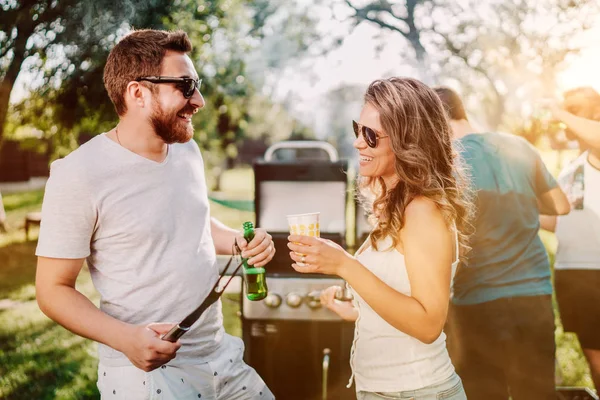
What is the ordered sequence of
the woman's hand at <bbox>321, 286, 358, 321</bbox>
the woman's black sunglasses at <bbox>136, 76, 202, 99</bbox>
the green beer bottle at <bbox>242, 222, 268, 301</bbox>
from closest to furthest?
the woman's black sunglasses at <bbox>136, 76, 202, 99</bbox>, the woman's hand at <bbox>321, 286, 358, 321</bbox>, the green beer bottle at <bbox>242, 222, 268, 301</bbox>

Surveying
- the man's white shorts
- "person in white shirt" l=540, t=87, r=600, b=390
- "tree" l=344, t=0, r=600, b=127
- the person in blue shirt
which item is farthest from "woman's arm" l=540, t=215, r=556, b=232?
the man's white shorts

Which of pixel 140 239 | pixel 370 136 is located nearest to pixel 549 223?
pixel 370 136

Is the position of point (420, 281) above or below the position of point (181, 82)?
below

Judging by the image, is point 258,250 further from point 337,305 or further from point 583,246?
point 583,246

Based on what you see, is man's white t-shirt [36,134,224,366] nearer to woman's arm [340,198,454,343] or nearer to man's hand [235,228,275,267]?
man's hand [235,228,275,267]

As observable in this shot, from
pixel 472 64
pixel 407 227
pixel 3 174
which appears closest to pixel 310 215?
pixel 407 227

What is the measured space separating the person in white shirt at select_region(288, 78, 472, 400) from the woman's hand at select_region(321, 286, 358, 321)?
0.19 meters

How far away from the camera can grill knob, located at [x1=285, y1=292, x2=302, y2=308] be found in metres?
3.20

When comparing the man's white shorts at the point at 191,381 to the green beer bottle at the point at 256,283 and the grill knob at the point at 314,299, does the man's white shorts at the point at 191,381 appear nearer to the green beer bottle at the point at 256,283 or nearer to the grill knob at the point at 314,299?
the green beer bottle at the point at 256,283

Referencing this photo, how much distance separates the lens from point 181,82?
1.98 meters

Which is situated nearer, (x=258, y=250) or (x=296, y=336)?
(x=258, y=250)

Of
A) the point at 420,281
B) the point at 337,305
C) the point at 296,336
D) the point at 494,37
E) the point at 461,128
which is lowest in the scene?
the point at 296,336

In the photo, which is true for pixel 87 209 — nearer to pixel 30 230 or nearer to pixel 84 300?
pixel 84 300

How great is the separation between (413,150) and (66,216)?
1225 millimetres
